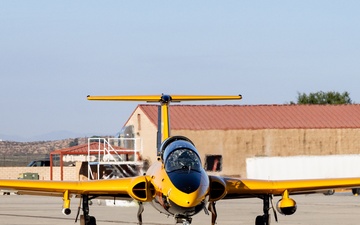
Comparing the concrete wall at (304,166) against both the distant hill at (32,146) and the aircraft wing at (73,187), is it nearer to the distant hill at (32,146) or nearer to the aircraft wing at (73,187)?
the aircraft wing at (73,187)

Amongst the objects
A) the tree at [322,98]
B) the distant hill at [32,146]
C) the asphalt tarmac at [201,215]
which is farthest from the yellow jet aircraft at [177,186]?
the distant hill at [32,146]

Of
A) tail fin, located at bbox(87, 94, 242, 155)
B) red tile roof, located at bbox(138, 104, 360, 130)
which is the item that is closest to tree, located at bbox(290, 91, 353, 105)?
red tile roof, located at bbox(138, 104, 360, 130)

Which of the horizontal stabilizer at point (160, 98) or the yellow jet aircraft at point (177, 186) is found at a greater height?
the horizontal stabilizer at point (160, 98)

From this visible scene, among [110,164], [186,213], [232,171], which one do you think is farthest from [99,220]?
[232,171]

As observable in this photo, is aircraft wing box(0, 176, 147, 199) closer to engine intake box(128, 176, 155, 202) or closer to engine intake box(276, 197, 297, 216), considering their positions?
engine intake box(128, 176, 155, 202)

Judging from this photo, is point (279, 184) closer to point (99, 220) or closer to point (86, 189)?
point (86, 189)

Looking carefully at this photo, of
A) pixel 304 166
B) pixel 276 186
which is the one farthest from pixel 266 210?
pixel 304 166

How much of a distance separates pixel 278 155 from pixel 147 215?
31704 millimetres

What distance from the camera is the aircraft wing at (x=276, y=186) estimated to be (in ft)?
84.5

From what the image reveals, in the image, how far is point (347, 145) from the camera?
68812 mm

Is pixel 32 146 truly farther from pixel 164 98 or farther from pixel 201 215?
pixel 164 98

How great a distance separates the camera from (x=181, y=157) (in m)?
23.0

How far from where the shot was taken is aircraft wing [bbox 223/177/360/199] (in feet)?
84.5

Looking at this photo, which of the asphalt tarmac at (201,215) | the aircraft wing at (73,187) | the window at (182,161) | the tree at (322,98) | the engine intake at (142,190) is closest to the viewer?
the window at (182,161)
